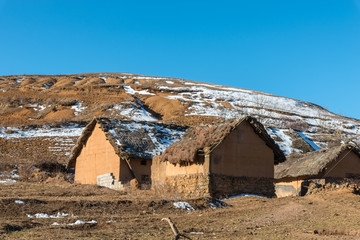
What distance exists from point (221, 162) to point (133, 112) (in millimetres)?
38479

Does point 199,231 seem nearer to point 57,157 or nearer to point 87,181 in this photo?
point 87,181

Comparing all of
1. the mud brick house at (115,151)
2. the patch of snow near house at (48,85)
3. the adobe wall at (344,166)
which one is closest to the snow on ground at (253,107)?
the patch of snow near house at (48,85)

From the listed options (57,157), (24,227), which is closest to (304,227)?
(24,227)

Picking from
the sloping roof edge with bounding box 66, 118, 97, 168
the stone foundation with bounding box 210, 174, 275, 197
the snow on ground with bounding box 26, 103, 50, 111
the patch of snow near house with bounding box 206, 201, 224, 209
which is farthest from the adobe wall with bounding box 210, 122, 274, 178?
the snow on ground with bounding box 26, 103, 50, 111

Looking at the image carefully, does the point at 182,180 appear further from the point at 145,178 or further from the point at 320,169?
the point at 320,169

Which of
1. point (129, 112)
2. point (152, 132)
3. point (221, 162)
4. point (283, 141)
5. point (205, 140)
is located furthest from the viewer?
point (129, 112)

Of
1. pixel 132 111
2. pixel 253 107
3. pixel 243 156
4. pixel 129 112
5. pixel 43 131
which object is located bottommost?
pixel 243 156

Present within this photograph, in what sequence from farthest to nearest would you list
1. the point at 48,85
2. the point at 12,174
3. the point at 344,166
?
1. the point at 48,85
2. the point at 12,174
3. the point at 344,166

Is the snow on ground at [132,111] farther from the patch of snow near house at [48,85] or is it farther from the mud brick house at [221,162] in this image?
the mud brick house at [221,162]

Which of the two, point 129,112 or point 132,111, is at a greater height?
point 132,111

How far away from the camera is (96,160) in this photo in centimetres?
2614

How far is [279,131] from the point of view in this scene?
39219 mm

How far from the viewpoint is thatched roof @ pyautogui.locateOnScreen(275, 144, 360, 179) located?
2488cm

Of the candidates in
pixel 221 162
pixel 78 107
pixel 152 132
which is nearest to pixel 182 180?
pixel 221 162
